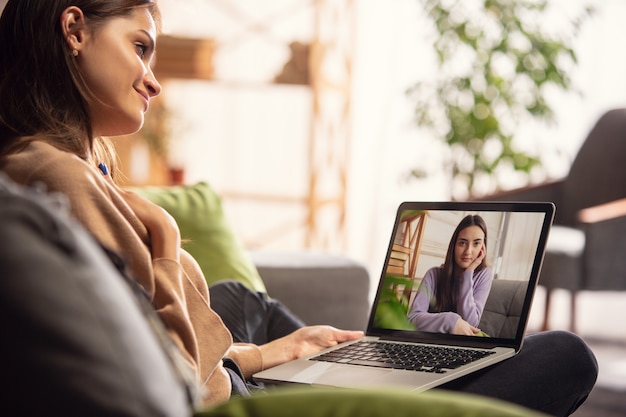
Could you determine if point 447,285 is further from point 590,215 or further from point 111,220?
point 590,215

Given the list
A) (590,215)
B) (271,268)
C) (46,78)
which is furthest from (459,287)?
(590,215)

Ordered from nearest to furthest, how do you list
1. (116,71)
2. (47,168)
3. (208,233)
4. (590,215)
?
(47,168), (116,71), (208,233), (590,215)

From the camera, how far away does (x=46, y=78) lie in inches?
44.3

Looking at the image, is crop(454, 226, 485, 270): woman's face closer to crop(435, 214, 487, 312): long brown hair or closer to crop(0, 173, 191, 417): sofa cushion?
crop(435, 214, 487, 312): long brown hair

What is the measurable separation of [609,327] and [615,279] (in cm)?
101

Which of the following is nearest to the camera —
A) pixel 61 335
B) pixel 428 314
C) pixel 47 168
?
pixel 61 335

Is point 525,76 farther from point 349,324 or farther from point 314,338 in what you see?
point 314,338

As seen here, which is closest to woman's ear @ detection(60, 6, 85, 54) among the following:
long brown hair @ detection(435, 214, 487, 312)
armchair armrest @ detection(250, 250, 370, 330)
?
long brown hair @ detection(435, 214, 487, 312)

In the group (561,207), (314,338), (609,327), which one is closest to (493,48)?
(561,207)

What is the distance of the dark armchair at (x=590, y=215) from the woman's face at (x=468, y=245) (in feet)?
6.50

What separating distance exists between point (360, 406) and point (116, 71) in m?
0.64

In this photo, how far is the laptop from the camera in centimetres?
118

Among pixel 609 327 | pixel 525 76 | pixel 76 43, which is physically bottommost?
pixel 609 327

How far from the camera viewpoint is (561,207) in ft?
12.6
